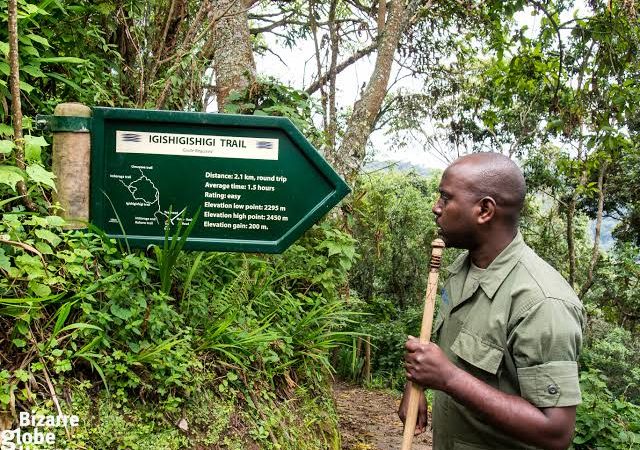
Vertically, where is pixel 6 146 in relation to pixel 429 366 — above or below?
above

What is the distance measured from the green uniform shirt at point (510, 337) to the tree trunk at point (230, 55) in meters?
3.65

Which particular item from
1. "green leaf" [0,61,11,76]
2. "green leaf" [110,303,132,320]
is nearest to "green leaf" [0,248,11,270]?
"green leaf" [110,303,132,320]

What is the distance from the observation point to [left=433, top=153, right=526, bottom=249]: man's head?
1973mm

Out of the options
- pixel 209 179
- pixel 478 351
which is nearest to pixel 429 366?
pixel 478 351

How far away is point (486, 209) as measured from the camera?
78.2 inches

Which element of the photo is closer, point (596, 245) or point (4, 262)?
point (4, 262)

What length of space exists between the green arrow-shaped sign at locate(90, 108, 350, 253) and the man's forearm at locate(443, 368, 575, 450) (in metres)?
1.32

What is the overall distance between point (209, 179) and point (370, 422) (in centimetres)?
395

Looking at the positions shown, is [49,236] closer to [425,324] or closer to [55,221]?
[55,221]

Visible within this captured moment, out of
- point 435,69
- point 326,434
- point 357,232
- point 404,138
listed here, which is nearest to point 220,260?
point 326,434

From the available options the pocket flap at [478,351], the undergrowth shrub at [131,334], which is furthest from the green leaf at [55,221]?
the pocket flap at [478,351]

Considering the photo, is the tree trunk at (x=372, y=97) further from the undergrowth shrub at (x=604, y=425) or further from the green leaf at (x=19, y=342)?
the green leaf at (x=19, y=342)

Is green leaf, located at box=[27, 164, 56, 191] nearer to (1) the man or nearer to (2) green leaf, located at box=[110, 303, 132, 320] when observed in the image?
(2) green leaf, located at box=[110, 303, 132, 320]

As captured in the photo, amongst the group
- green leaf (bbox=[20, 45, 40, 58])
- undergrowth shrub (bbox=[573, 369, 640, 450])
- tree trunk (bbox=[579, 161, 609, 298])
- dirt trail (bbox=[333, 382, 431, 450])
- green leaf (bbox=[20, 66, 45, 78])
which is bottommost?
dirt trail (bbox=[333, 382, 431, 450])
